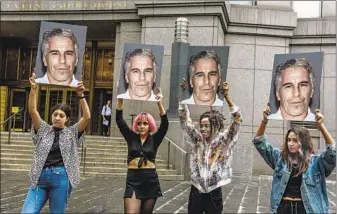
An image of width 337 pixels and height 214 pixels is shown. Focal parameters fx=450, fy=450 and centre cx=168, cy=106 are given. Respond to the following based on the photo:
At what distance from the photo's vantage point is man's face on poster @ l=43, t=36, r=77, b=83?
6102 millimetres

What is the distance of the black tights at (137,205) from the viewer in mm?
5305

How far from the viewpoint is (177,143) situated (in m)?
16.5

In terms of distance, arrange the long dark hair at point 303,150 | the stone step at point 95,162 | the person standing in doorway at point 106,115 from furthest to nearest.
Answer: the person standing in doorway at point 106,115 < the stone step at point 95,162 < the long dark hair at point 303,150

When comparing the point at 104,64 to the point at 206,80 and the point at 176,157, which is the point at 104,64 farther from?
the point at 206,80

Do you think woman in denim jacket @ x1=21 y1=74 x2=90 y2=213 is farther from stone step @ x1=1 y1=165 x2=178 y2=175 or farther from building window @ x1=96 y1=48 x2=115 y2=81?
building window @ x1=96 y1=48 x2=115 y2=81

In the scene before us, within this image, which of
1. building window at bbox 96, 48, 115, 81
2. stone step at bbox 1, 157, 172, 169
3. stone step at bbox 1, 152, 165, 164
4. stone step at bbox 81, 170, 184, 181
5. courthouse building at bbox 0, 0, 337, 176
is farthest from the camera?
building window at bbox 96, 48, 115, 81

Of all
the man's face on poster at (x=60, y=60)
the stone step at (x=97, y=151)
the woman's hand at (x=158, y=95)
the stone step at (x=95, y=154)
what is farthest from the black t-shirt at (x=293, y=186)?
the stone step at (x=97, y=151)

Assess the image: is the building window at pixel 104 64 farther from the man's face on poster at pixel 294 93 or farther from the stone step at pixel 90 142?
the man's face on poster at pixel 294 93

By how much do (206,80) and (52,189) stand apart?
2.53 meters

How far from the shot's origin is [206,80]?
626 centimetres

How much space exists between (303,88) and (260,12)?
1703 cm

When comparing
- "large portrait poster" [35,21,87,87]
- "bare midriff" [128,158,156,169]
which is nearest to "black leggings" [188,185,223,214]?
"bare midriff" [128,158,156,169]

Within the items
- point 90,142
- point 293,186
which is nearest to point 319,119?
point 293,186

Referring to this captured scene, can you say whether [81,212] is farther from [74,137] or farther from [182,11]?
[182,11]
